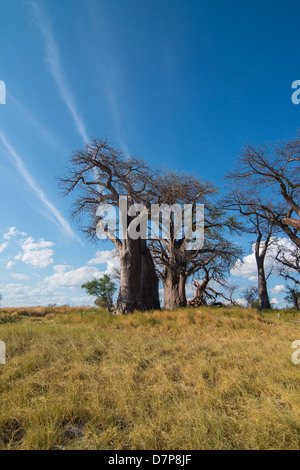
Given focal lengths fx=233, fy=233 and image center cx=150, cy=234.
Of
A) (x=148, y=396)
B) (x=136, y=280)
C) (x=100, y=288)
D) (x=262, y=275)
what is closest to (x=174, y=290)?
(x=136, y=280)

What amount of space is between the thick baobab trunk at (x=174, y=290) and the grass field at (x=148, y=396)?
8.34 meters

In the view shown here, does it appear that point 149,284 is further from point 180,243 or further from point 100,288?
point 100,288

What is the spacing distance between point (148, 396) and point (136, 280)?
8.91m

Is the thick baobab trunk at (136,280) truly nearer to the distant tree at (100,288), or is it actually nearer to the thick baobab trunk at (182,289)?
the thick baobab trunk at (182,289)

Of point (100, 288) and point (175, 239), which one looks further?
point (100, 288)

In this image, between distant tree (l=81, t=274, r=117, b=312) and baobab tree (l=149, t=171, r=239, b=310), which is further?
distant tree (l=81, t=274, r=117, b=312)

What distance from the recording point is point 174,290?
46.0 feet

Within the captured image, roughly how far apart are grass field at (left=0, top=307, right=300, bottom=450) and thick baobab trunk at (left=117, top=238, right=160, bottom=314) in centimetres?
605

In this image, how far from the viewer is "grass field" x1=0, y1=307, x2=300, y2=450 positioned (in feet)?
7.44

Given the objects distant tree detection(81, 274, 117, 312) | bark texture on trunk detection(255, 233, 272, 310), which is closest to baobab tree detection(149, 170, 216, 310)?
bark texture on trunk detection(255, 233, 272, 310)

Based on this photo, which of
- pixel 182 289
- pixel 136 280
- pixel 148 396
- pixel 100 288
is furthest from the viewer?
pixel 100 288

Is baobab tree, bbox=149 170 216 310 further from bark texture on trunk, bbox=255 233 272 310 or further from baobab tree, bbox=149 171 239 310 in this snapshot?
bark texture on trunk, bbox=255 233 272 310
